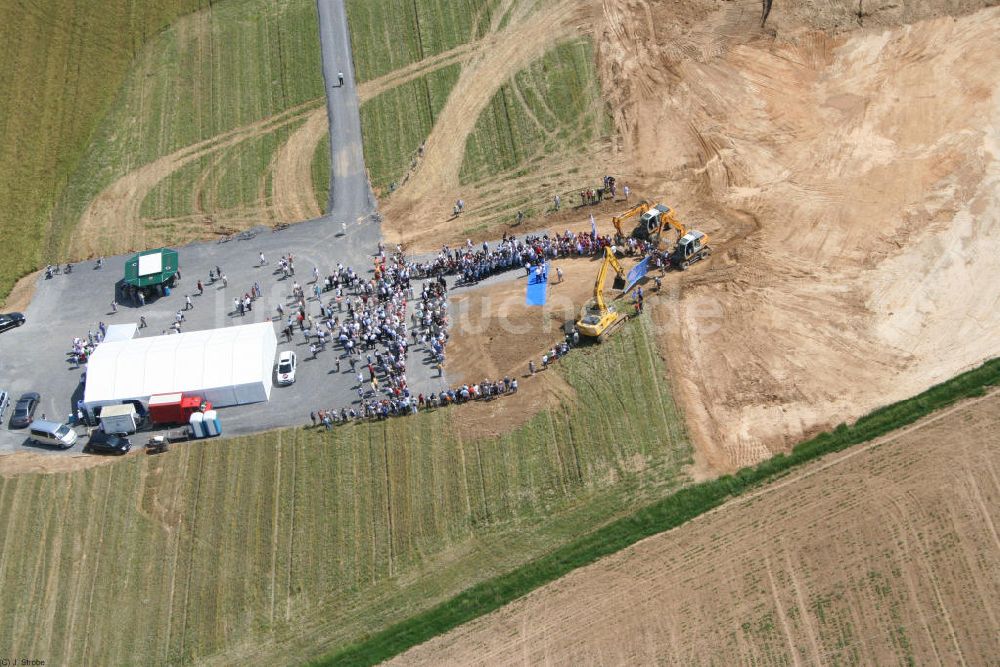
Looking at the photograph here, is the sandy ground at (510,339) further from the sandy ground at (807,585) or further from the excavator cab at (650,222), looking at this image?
the sandy ground at (807,585)

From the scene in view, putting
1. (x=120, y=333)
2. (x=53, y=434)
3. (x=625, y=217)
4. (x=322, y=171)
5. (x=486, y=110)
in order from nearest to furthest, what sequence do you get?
(x=53, y=434)
(x=120, y=333)
(x=625, y=217)
(x=322, y=171)
(x=486, y=110)

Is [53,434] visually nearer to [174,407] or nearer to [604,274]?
[174,407]

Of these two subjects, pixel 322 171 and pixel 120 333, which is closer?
pixel 120 333

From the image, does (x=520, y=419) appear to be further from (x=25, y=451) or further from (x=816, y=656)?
(x=25, y=451)

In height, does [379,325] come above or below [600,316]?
above

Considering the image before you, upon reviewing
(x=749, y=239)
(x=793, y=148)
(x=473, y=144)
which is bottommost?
(x=749, y=239)

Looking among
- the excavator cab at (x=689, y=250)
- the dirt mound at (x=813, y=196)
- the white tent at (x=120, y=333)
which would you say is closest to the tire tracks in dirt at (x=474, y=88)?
the dirt mound at (x=813, y=196)

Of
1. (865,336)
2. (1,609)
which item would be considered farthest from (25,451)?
(865,336)

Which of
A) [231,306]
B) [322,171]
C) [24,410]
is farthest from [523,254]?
[24,410]
